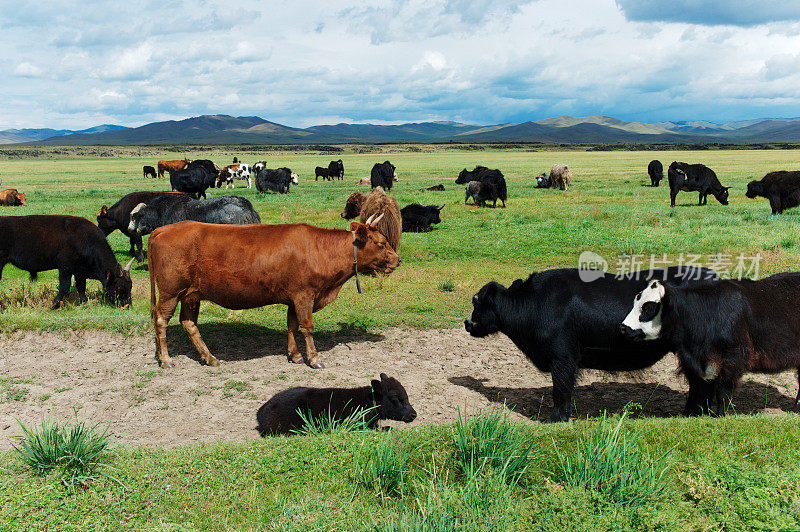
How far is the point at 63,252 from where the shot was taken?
1127cm

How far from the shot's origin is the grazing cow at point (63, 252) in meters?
11.1

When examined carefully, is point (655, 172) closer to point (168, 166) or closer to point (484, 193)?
point (484, 193)

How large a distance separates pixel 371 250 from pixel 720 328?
4.79m

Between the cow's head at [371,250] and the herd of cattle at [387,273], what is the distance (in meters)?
0.02

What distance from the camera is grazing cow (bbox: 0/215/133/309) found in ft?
36.6

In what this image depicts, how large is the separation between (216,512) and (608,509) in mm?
2894

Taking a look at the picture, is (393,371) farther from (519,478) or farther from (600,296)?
(519,478)

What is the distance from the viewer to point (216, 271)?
27.8 feet

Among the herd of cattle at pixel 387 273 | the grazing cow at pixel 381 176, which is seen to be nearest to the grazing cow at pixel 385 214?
the herd of cattle at pixel 387 273

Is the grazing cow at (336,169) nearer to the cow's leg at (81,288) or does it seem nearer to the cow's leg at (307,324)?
the cow's leg at (81,288)

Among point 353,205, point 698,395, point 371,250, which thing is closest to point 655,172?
point 353,205

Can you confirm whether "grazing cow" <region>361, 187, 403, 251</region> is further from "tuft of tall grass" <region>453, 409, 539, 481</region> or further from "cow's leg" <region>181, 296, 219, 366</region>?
"tuft of tall grass" <region>453, 409, 539, 481</region>

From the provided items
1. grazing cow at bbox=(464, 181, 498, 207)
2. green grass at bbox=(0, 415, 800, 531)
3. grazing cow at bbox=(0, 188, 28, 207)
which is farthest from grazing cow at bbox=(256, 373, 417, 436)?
grazing cow at bbox=(0, 188, 28, 207)

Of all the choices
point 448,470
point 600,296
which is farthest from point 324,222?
point 448,470
